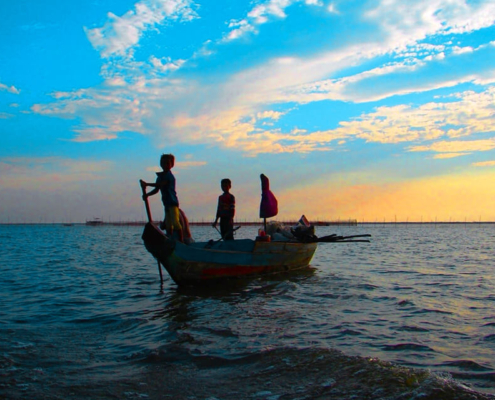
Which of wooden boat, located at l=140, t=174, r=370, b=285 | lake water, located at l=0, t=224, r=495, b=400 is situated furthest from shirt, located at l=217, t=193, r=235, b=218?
lake water, located at l=0, t=224, r=495, b=400

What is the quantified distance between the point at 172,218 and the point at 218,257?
1678 millimetres

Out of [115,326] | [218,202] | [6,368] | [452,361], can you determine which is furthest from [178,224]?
[452,361]

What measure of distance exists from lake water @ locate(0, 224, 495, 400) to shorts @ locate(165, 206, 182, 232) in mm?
1501

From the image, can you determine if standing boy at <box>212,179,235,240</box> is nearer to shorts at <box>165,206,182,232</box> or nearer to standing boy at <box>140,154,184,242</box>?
shorts at <box>165,206,182,232</box>

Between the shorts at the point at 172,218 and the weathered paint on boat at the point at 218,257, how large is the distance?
281mm

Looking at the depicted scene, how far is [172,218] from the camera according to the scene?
9.04 metres

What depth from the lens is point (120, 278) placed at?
12.3m

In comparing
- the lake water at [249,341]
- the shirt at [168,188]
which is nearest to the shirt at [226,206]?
the lake water at [249,341]

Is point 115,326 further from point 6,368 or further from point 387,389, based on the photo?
point 387,389

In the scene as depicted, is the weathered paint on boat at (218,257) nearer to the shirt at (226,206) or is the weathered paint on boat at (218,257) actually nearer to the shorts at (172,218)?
the shorts at (172,218)

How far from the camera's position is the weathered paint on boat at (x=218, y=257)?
29.9 ft

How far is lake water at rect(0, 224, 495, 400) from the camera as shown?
3834 mm

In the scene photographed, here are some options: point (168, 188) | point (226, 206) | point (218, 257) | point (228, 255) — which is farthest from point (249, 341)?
point (226, 206)

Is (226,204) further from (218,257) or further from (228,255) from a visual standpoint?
(218,257)
